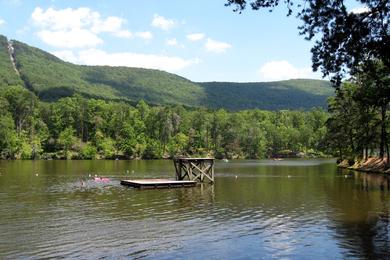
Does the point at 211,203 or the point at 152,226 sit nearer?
the point at 152,226

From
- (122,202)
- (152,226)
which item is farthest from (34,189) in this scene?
(152,226)

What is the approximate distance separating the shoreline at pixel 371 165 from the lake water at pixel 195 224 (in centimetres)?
2599

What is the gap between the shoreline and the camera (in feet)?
237

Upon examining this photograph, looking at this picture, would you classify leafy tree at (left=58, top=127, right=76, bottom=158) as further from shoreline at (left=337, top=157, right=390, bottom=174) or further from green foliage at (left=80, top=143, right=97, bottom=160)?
shoreline at (left=337, top=157, right=390, bottom=174)

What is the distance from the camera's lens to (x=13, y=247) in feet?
73.8

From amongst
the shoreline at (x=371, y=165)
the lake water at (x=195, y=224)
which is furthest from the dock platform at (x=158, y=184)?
the shoreline at (x=371, y=165)

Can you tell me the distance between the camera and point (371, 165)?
79625mm

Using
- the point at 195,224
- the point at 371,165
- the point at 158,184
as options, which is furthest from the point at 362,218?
the point at 371,165

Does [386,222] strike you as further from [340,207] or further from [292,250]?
[292,250]

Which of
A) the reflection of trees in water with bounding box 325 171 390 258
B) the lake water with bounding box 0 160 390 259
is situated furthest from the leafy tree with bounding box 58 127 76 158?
the reflection of trees in water with bounding box 325 171 390 258

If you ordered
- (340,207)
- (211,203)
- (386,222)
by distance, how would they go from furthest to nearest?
(211,203) < (340,207) < (386,222)

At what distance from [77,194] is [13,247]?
23864mm

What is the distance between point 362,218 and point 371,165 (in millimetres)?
51898

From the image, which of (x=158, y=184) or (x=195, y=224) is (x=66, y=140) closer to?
(x=158, y=184)
